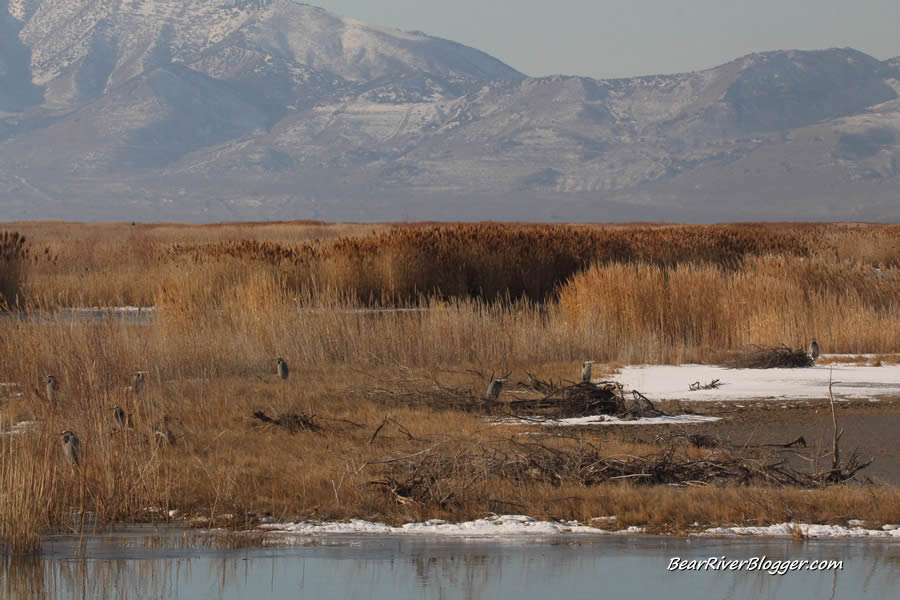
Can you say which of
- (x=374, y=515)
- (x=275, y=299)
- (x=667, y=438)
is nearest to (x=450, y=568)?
(x=374, y=515)

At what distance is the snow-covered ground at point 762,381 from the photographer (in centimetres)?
1503

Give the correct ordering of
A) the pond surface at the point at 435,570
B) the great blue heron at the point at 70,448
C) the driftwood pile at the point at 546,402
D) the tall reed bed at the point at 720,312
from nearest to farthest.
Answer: the pond surface at the point at 435,570
the great blue heron at the point at 70,448
the driftwood pile at the point at 546,402
the tall reed bed at the point at 720,312

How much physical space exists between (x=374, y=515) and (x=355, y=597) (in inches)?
69.6

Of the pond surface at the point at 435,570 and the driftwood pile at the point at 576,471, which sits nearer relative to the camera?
the pond surface at the point at 435,570

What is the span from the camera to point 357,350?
18391 mm

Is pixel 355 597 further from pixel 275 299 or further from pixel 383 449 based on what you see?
pixel 275 299

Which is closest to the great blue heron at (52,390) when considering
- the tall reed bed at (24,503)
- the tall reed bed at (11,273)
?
the tall reed bed at (24,503)

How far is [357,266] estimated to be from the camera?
2645cm

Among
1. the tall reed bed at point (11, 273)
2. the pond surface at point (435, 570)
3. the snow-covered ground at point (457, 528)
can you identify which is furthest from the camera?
the tall reed bed at point (11, 273)

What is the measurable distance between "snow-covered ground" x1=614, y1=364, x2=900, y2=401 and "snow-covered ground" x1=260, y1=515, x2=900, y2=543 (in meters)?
5.73

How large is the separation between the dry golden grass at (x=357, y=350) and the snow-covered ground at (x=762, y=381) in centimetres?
102

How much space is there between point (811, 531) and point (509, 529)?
1.98 m

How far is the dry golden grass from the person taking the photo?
9.45m

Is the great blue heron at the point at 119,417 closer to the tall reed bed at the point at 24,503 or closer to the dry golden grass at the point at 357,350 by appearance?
the dry golden grass at the point at 357,350
